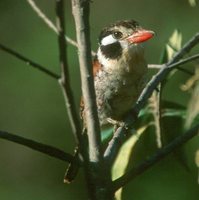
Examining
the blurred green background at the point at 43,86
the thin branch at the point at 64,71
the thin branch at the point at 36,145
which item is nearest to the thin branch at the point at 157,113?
the thin branch at the point at 36,145

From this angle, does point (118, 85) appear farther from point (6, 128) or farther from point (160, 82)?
point (6, 128)

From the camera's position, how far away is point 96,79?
10.3 feet

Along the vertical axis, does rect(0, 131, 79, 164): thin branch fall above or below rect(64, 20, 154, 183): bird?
above

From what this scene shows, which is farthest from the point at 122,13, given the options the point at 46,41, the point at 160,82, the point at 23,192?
the point at 160,82

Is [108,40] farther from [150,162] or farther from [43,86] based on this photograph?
[43,86]

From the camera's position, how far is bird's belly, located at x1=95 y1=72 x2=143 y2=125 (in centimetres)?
312

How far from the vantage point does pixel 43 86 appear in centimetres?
646

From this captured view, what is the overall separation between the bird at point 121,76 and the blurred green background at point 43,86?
6.45ft

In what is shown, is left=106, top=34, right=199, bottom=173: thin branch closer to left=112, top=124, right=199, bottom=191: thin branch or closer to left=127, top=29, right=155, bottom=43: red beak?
left=112, top=124, right=199, bottom=191: thin branch

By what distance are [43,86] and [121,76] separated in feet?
11.0

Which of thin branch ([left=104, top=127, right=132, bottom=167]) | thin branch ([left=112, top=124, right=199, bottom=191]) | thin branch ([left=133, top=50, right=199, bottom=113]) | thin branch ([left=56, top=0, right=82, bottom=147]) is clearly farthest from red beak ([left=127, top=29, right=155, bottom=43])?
thin branch ([left=56, top=0, right=82, bottom=147])

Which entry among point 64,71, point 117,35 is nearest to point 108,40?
point 117,35

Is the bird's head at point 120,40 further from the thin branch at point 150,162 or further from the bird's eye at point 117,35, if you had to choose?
the thin branch at point 150,162

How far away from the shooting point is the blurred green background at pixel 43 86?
6.10 meters
